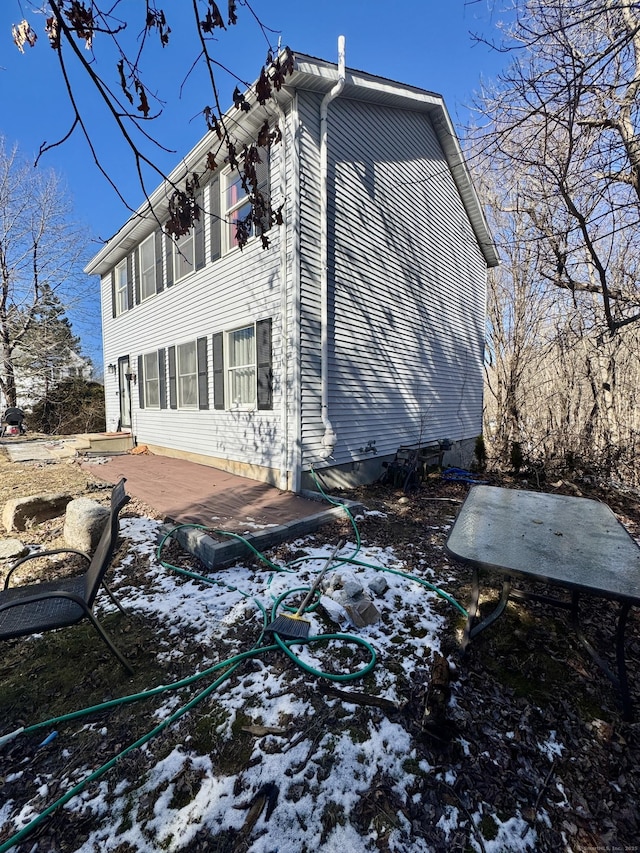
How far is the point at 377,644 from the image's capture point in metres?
2.60

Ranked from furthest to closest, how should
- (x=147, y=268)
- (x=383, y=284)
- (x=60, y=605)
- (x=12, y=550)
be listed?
(x=147, y=268) < (x=383, y=284) < (x=12, y=550) < (x=60, y=605)

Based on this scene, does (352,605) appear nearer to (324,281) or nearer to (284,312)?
(284,312)

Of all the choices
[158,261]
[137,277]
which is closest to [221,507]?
[158,261]

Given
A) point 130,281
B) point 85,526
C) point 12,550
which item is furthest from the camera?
point 130,281

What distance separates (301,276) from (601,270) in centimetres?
461

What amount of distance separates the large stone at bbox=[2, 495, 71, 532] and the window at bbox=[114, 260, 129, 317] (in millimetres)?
7879

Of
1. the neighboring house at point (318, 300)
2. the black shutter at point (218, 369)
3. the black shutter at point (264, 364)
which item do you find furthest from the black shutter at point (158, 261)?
the black shutter at point (264, 364)

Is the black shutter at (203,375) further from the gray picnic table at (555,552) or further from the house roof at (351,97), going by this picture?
the gray picnic table at (555,552)

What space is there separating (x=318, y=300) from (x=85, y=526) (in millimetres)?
4507

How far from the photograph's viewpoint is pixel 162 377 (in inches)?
368

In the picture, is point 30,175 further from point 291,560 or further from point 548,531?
point 548,531

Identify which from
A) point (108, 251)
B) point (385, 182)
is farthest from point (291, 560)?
point (108, 251)

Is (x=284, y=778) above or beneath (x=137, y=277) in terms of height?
beneath

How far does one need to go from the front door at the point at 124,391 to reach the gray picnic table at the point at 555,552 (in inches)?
431
